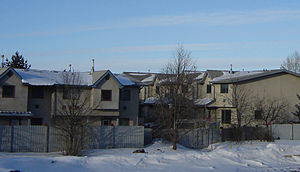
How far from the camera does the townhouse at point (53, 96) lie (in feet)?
117

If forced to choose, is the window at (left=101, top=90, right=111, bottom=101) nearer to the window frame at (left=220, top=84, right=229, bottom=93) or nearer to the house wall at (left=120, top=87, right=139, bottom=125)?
the house wall at (left=120, top=87, right=139, bottom=125)

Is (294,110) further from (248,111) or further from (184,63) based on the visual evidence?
(184,63)

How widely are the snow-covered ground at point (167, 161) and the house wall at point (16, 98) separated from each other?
38.3 ft

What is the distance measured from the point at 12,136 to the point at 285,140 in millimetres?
23479

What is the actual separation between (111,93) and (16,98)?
894cm

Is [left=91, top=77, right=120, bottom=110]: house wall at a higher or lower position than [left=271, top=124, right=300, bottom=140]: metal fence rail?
higher

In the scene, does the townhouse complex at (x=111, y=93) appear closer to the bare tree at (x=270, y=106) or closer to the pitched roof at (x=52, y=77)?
the pitched roof at (x=52, y=77)

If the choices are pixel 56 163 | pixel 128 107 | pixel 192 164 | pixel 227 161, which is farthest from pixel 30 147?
pixel 128 107

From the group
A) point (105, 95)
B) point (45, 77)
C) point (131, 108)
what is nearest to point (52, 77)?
point (45, 77)

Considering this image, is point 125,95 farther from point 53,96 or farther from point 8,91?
point 8,91

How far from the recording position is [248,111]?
143 ft

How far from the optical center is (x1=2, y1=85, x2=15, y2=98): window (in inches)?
1404

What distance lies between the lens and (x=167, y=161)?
2383cm

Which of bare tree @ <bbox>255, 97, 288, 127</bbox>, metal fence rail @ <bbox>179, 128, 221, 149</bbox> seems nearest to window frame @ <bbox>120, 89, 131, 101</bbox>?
metal fence rail @ <bbox>179, 128, 221, 149</bbox>
